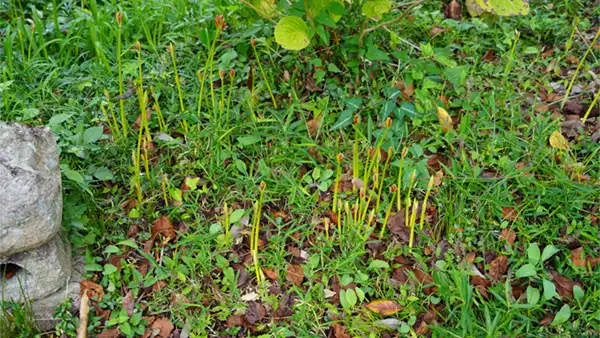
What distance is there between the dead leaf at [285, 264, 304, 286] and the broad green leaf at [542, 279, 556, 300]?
1.01m

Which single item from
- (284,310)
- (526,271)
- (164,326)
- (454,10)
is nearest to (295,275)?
(284,310)

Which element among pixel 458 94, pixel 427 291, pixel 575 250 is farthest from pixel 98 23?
pixel 575 250

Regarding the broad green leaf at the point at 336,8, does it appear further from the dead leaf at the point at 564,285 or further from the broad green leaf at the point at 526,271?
the dead leaf at the point at 564,285

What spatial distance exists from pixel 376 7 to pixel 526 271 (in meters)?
1.39

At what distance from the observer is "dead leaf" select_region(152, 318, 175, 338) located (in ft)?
8.21

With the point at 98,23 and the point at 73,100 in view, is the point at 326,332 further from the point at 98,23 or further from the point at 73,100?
the point at 98,23

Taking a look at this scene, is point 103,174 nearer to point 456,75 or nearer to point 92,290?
point 92,290

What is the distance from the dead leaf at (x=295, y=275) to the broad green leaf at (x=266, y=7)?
130cm

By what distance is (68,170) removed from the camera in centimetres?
A: 266

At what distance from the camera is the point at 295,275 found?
8.70 ft

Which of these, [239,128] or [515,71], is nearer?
[239,128]

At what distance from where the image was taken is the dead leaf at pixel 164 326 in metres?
2.50

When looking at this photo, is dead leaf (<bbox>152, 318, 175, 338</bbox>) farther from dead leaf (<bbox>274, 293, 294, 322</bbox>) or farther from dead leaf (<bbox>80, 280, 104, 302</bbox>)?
dead leaf (<bbox>274, 293, 294, 322</bbox>)

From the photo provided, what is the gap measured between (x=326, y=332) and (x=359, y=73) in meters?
1.48
